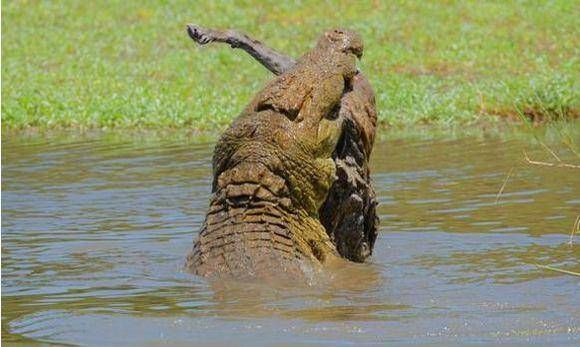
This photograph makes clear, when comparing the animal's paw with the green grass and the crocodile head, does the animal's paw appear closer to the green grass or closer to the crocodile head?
the crocodile head

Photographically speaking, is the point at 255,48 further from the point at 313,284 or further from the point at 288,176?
the point at 313,284

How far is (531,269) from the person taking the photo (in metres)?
7.32

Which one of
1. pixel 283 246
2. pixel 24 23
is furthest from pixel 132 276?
pixel 24 23

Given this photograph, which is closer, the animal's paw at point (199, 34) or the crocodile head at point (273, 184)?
the crocodile head at point (273, 184)

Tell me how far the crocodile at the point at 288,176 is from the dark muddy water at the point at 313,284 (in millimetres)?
166

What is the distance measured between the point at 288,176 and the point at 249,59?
13574 mm

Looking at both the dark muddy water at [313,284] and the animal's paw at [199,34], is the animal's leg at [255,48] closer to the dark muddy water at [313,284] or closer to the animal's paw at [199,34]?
the animal's paw at [199,34]

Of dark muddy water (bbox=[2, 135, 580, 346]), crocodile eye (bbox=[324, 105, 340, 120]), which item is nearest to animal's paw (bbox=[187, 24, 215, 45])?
crocodile eye (bbox=[324, 105, 340, 120])

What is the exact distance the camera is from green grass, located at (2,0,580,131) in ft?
53.1

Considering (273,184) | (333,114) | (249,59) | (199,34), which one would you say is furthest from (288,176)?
(249,59)

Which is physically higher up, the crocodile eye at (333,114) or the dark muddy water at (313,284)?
the crocodile eye at (333,114)

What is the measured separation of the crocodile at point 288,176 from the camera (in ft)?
20.9

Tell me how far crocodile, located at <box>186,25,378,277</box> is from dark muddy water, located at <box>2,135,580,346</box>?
166 mm

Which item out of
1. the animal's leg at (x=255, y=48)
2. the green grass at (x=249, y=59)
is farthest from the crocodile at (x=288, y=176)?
the green grass at (x=249, y=59)
